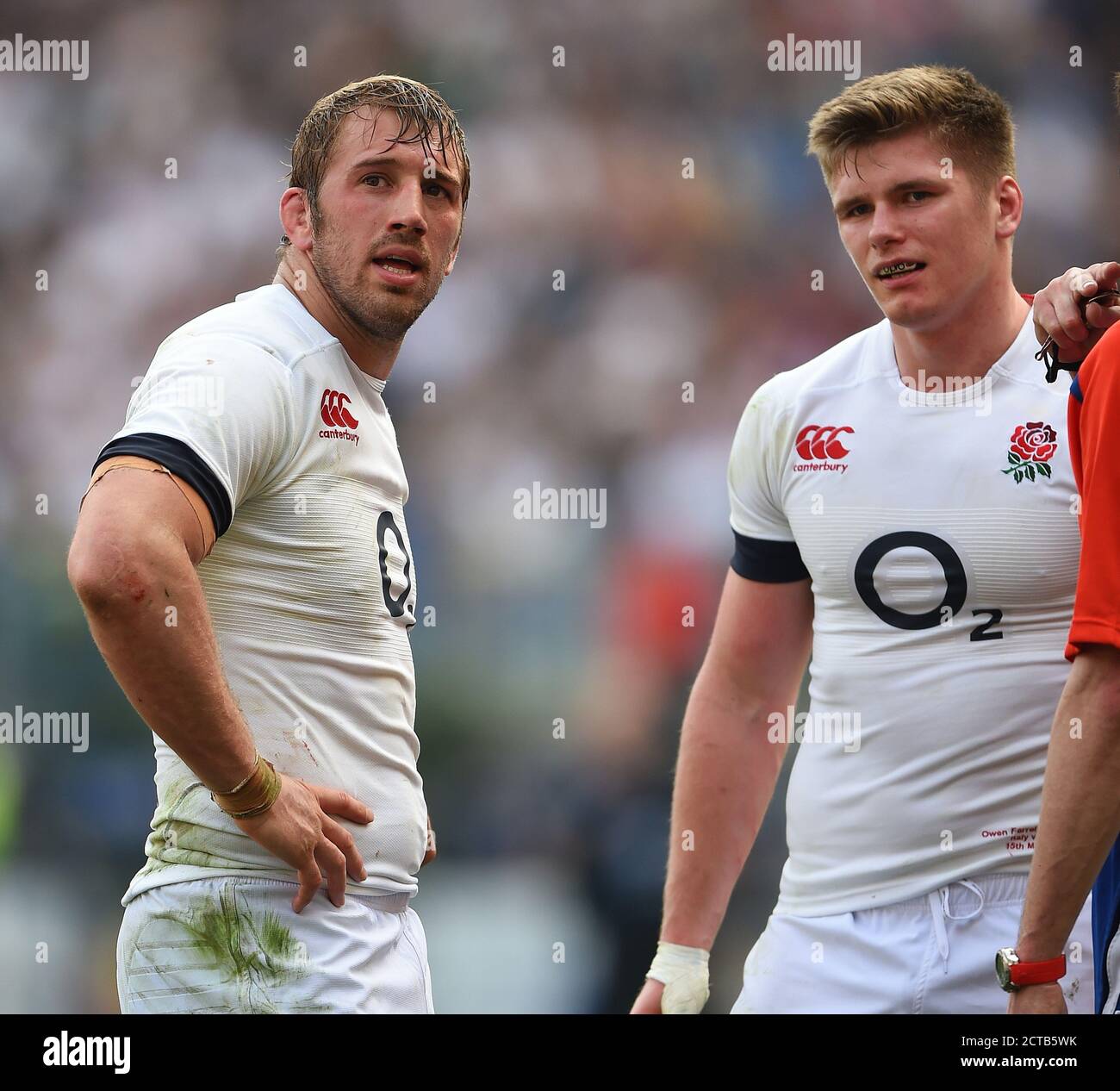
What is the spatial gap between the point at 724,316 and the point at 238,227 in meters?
1.89

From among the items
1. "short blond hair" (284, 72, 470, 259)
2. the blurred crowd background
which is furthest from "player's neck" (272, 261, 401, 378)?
the blurred crowd background

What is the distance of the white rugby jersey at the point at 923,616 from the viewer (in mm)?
2307

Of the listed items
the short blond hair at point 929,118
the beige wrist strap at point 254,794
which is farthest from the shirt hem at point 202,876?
the short blond hair at point 929,118

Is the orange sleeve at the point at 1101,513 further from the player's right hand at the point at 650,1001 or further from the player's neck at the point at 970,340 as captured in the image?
the player's right hand at the point at 650,1001

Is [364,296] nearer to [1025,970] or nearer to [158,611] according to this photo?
[158,611]

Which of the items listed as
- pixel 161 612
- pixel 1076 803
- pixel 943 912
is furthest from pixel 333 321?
pixel 943 912

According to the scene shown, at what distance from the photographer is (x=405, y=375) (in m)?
5.17

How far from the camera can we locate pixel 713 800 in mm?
2719

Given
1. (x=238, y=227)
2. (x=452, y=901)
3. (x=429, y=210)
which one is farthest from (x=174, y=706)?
(x=238, y=227)

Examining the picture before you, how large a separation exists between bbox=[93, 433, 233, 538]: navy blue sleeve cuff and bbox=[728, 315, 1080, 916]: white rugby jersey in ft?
3.85

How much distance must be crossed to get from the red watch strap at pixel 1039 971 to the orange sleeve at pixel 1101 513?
40cm

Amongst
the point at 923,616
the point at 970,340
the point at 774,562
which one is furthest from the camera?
the point at 774,562

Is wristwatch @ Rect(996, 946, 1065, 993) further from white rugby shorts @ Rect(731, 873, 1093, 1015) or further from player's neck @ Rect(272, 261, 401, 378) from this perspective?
player's neck @ Rect(272, 261, 401, 378)

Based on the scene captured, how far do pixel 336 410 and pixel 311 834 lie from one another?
2.00 ft
